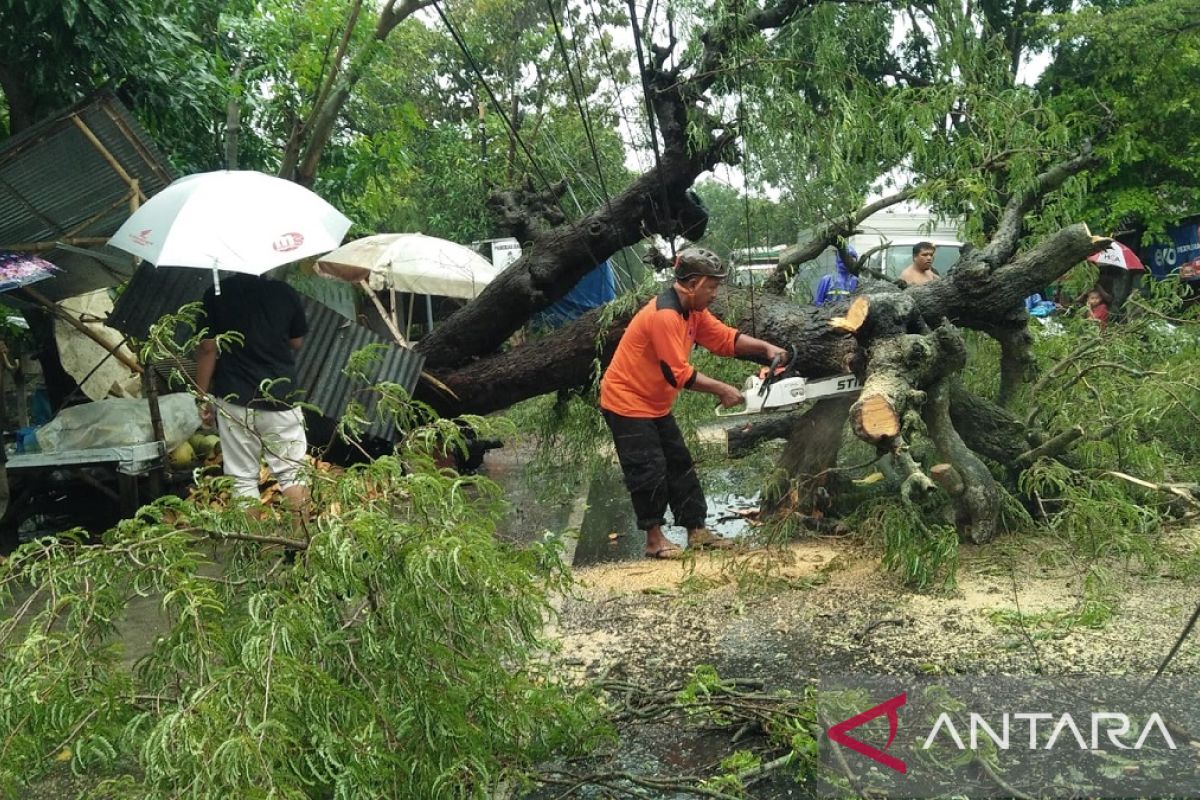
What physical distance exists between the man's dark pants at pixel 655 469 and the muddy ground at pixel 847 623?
46 centimetres

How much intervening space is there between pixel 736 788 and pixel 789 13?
4.91m

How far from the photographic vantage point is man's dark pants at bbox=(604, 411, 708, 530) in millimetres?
5875

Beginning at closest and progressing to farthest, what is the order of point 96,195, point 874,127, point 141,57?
point 874,127
point 96,195
point 141,57

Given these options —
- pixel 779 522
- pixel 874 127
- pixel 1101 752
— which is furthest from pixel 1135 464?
pixel 1101 752

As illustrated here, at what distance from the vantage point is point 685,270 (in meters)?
5.69

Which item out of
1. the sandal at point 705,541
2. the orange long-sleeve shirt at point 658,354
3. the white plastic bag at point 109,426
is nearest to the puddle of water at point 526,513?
the orange long-sleeve shirt at point 658,354

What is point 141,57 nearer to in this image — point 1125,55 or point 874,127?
point 874,127

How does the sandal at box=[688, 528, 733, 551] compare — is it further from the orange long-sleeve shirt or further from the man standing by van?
the man standing by van

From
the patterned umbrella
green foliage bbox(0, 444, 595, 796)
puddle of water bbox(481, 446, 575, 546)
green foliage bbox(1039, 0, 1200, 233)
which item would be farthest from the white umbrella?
green foliage bbox(1039, 0, 1200, 233)

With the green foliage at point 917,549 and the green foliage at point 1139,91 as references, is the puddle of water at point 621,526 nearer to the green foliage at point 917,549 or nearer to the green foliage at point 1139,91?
the green foliage at point 917,549

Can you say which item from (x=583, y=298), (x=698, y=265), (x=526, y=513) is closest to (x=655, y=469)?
(x=698, y=265)

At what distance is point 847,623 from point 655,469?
5.62ft

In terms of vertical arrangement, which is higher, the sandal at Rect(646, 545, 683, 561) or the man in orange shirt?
the man in orange shirt

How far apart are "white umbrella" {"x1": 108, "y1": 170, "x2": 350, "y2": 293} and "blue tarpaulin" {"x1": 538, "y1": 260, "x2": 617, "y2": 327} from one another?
2398 millimetres
